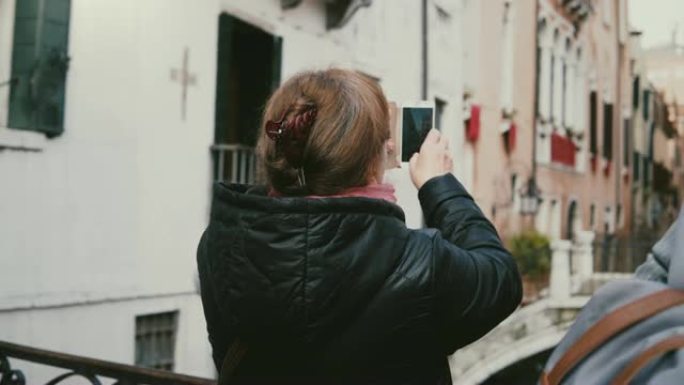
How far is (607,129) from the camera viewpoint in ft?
26.2

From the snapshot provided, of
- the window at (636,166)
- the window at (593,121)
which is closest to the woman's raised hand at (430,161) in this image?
the window at (593,121)

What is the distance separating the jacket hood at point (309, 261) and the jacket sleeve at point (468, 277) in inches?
1.8

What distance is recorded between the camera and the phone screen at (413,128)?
873mm

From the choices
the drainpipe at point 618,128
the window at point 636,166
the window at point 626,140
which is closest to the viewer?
the drainpipe at point 618,128

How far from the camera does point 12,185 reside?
231 cm

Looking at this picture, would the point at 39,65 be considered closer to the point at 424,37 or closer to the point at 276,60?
the point at 276,60

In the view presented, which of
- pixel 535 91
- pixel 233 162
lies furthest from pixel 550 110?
pixel 233 162

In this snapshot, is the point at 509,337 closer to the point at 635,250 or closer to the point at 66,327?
the point at 635,250

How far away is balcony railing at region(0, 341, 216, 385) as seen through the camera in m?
1.37

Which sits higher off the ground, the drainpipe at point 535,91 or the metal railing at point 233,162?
the drainpipe at point 535,91

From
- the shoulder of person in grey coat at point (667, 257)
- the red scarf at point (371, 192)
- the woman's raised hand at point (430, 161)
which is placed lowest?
the shoulder of person in grey coat at point (667, 257)

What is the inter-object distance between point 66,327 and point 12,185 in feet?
1.65

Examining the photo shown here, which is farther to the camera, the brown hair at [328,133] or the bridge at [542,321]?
the bridge at [542,321]

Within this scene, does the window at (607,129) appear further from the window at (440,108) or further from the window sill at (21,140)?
the window sill at (21,140)
